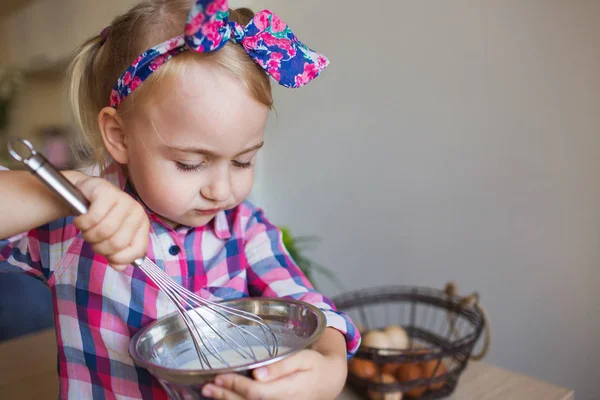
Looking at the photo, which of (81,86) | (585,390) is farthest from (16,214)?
(585,390)

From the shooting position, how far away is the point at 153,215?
702mm

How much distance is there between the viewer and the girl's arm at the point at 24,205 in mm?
523

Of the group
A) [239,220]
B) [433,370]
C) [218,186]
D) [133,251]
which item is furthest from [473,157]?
[133,251]

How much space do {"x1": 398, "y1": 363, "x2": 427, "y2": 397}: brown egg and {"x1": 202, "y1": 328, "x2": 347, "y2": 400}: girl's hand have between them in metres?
0.32

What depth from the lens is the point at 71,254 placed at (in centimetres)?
69

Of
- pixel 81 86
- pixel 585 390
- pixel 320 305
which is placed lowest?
pixel 585 390

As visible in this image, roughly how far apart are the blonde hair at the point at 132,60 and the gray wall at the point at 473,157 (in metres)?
0.66

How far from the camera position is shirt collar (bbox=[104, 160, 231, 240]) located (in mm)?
710

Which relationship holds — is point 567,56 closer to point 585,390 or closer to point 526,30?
point 526,30

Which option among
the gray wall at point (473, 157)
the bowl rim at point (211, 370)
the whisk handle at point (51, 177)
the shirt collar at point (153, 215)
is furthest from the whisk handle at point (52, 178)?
the gray wall at point (473, 157)

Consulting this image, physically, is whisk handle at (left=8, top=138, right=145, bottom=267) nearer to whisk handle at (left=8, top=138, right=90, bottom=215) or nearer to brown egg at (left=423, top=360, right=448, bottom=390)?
whisk handle at (left=8, top=138, right=90, bottom=215)

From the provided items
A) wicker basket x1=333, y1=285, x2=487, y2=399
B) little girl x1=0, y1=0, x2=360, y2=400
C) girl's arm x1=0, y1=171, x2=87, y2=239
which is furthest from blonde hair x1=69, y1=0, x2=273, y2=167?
wicker basket x1=333, y1=285, x2=487, y2=399

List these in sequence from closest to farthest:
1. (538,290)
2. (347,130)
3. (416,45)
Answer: (538,290) < (416,45) < (347,130)

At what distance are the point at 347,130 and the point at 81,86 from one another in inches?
34.9
